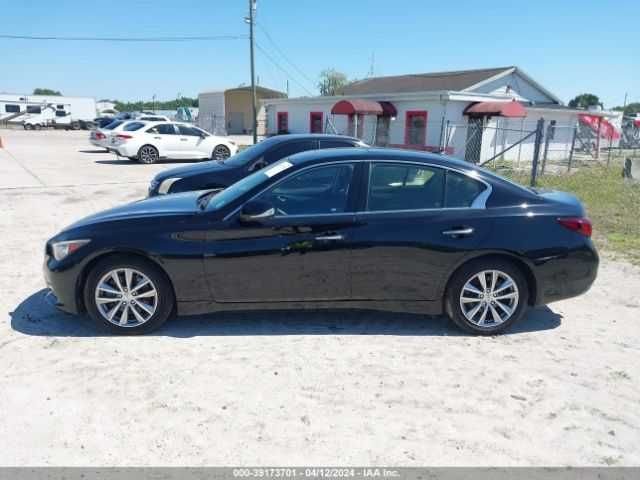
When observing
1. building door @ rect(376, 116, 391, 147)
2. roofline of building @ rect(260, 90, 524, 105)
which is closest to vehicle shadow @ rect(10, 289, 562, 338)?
roofline of building @ rect(260, 90, 524, 105)

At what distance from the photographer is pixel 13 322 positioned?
4.15m

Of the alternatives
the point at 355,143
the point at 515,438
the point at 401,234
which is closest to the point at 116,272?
the point at 401,234

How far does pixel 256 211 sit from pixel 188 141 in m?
15.2

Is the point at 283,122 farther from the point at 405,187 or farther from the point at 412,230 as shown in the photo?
the point at 412,230

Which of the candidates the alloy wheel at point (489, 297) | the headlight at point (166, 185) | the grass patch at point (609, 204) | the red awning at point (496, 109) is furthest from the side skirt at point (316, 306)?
the red awning at point (496, 109)

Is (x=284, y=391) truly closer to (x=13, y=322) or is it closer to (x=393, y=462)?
(x=393, y=462)

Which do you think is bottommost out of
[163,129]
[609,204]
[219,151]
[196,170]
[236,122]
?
[609,204]

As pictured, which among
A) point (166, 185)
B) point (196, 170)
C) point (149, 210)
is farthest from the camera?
point (196, 170)

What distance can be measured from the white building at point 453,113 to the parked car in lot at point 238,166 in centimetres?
1192

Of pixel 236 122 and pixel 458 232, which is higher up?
pixel 236 122

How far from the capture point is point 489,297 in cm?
396

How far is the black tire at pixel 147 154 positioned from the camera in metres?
17.1

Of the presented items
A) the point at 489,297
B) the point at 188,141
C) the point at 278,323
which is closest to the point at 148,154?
the point at 188,141

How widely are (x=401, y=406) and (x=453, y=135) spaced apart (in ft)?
66.2
